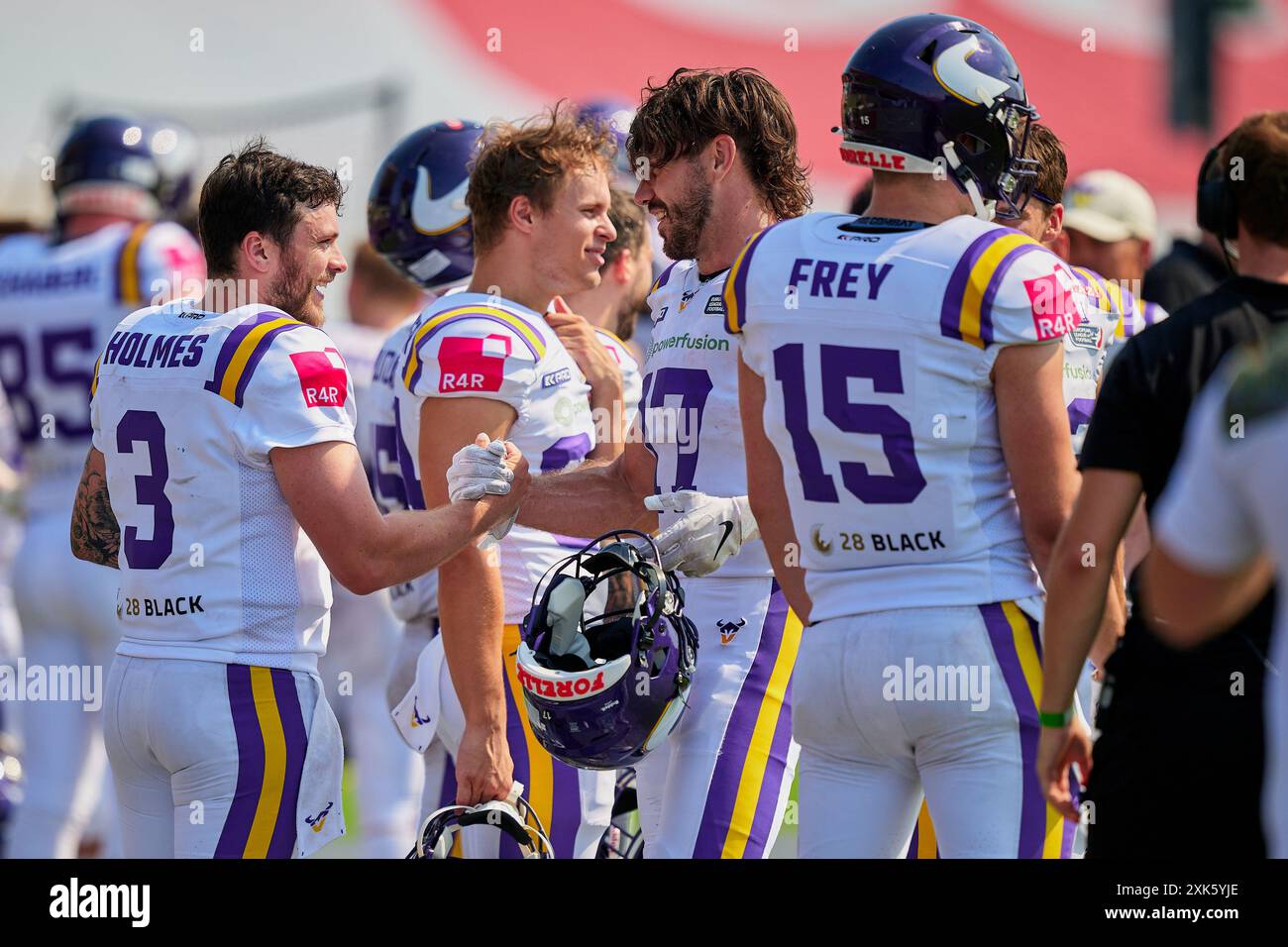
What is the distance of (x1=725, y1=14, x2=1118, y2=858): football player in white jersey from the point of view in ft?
9.82

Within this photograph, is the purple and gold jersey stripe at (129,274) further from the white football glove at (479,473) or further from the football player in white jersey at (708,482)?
the white football glove at (479,473)

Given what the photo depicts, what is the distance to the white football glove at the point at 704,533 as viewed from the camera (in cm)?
355

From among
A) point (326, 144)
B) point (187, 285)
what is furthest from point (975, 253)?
point (326, 144)

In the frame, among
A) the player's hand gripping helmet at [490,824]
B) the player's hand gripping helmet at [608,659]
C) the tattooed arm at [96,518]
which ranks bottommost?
the player's hand gripping helmet at [490,824]

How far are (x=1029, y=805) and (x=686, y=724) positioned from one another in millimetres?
859

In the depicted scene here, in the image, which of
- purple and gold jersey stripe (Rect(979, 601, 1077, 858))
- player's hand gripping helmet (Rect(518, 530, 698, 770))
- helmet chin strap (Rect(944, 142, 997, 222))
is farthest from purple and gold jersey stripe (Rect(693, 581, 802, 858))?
helmet chin strap (Rect(944, 142, 997, 222))

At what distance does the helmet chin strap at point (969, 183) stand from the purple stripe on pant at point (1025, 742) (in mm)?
771

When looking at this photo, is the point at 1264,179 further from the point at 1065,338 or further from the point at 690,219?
the point at 690,219

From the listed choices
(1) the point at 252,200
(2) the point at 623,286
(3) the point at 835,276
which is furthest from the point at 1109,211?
(1) the point at 252,200

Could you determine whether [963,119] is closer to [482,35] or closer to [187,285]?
[187,285]

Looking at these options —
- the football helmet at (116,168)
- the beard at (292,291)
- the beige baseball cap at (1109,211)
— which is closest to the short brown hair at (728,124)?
the beard at (292,291)

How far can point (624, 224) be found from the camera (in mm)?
4766

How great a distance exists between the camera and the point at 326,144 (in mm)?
11562

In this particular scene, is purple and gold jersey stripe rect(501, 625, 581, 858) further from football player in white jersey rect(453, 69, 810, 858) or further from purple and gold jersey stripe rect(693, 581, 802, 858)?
purple and gold jersey stripe rect(693, 581, 802, 858)
